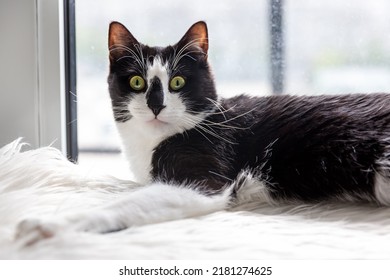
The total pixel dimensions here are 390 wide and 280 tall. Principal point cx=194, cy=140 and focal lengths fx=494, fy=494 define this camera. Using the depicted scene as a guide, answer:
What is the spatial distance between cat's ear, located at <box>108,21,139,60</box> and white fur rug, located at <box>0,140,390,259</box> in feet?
0.88

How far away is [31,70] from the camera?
3.87 ft

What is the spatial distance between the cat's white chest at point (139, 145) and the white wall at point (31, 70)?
0.67 feet

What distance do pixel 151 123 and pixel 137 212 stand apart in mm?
247

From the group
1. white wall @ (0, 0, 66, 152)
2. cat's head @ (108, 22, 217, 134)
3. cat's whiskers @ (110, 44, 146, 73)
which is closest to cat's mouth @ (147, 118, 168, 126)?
cat's head @ (108, 22, 217, 134)

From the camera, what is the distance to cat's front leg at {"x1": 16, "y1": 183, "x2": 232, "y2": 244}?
72 centimetres

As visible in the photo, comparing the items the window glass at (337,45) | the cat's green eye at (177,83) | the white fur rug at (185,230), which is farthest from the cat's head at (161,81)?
the window glass at (337,45)

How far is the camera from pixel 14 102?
119 centimetres

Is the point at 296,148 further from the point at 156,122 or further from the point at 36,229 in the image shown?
the point at 36,229

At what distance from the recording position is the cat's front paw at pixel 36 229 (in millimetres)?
712

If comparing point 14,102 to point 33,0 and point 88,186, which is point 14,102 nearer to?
point 33,0

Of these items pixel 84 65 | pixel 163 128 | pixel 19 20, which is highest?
pixel 19 20

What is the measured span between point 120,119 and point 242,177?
11.8 inches

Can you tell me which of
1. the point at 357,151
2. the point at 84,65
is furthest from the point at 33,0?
the point at 357,151

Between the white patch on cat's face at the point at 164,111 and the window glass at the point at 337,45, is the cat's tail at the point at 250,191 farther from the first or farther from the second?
the window glass at the point at 337,45
